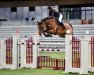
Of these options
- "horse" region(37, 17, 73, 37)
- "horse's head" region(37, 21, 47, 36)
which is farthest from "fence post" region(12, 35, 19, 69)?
"horse's head" region(37, 21, 47, 36)

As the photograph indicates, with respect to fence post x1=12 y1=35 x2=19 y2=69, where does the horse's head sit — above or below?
above

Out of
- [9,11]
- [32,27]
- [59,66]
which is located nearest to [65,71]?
[59,66]

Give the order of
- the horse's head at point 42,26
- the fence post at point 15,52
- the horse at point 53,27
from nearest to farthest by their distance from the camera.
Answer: the fence post at point 15,52 < the horse at point 53,27 < the horse's head at point 42,26

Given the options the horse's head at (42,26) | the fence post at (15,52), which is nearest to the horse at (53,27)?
the horse's head at (42,26)

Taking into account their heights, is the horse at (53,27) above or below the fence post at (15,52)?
above

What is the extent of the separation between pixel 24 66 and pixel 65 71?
201 centimetres

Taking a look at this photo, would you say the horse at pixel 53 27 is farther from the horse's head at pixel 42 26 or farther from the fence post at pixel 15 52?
the fence post at pixel 15 52

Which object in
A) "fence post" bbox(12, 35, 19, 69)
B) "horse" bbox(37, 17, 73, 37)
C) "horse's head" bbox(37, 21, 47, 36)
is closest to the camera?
"fence post" bbox(12, 35, 19, 69)

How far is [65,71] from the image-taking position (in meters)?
11.5

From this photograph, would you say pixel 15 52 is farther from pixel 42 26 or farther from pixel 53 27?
pixel 42 26

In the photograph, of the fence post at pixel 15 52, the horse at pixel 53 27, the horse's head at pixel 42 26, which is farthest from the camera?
the horse's head at pixel 42 26

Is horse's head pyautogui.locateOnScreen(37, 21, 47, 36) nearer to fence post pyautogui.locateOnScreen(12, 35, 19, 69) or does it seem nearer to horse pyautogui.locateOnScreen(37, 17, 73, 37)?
horse pyautogui.locateOnScreen(37, 17, 73, 37)

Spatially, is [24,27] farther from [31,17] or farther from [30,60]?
[30,60]

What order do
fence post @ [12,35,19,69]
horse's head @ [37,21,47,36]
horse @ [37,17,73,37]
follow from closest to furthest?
fence post @ [12,35,19,69]
horse @ [37,17,73,37]
horse's head @ [37,21,47,36]
